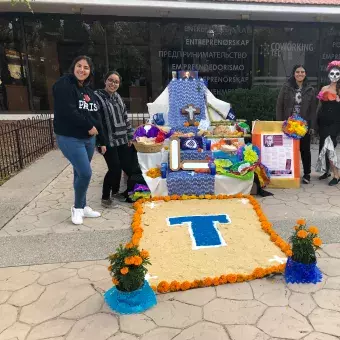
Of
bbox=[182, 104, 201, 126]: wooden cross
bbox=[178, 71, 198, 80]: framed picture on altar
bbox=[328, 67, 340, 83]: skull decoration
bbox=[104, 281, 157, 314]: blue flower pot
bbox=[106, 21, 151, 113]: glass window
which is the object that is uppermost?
bbox=[106, 21, 151, 113]: glass window

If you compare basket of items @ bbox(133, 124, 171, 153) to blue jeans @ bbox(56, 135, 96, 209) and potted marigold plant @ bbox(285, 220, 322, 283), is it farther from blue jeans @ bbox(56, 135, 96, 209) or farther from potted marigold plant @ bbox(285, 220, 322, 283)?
potted marigold plant @ bbox(285, 220, 322, 283)

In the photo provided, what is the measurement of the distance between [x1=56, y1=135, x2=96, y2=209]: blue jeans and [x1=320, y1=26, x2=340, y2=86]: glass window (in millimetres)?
10538

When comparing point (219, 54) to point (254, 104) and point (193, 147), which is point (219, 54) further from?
point (193, 147)

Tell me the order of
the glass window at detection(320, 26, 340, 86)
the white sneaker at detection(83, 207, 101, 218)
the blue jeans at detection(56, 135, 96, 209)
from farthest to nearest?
1. the glass window at detection(320, 26, 340, 86)
2. the white sneaker at detection(83, 207, 101, 218)
3. the blue jeans at detection(56, 135, 96, 209)

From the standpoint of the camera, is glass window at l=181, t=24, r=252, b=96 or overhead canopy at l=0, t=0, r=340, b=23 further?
glass window at l=181, t=24, r=252, b=96

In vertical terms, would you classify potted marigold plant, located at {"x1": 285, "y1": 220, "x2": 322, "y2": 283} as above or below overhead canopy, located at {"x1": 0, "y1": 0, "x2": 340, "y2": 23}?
below

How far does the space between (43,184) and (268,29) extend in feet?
29.9

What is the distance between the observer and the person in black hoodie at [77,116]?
361 cm

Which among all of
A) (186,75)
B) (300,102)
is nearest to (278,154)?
(300,102)

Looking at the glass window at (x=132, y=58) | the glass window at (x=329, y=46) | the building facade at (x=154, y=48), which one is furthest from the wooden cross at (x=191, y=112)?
the glass window at (x=329, y=46)

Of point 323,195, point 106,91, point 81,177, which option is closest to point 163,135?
point 106,91

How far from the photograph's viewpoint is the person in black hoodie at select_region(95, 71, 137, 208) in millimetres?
4426

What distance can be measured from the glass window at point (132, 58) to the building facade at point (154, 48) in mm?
29

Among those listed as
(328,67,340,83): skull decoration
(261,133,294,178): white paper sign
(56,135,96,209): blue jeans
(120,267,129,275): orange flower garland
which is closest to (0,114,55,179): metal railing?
(56,135,96,209): blue jeans
